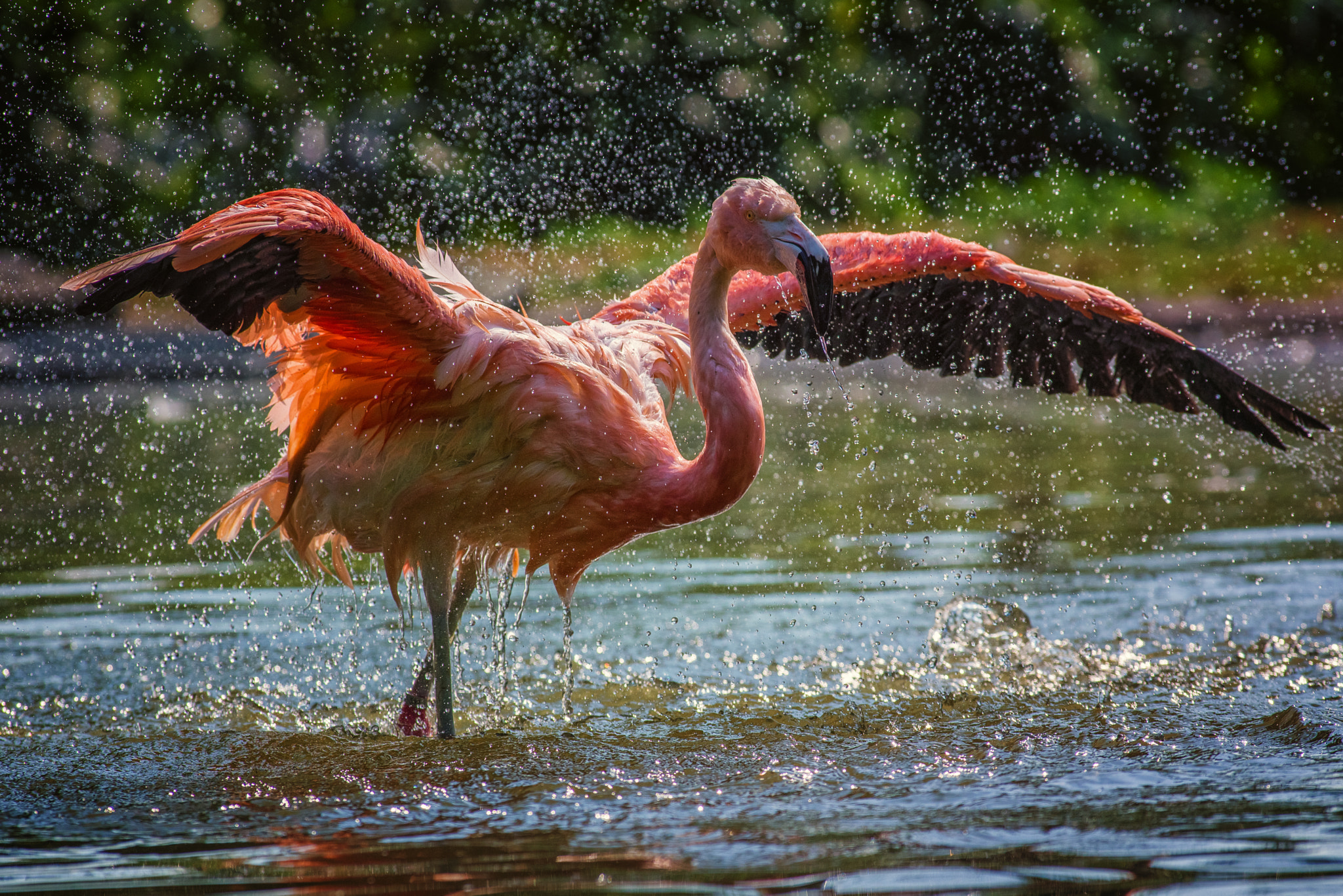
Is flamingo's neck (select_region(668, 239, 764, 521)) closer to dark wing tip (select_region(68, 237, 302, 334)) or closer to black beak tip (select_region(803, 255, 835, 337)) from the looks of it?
black beak tip (select_region(803, 255, 835, 337))

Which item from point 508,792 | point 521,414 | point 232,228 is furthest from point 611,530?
point 232,228

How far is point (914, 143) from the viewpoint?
63.4 ft

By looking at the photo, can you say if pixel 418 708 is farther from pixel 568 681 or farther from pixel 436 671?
pixel 568 681

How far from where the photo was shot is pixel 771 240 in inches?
173

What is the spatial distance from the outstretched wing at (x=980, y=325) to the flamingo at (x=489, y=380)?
0.05ft

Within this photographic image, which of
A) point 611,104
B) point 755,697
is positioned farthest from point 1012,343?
point 611,104

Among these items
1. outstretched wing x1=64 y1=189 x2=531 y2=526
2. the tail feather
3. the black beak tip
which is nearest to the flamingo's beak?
the black beak tip

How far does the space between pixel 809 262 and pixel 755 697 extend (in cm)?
185

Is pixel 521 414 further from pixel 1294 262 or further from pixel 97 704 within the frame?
pixel 1294 262

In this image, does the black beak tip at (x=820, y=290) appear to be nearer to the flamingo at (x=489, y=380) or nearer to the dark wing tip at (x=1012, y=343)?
the flamingo at (x=489, y=380)

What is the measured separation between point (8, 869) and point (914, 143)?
17.6 metres

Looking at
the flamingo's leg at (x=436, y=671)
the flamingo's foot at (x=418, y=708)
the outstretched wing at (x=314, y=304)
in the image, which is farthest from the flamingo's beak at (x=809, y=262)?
the flamingo's foot at (x=418, y=708)

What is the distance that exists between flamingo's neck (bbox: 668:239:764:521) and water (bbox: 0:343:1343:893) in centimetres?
86

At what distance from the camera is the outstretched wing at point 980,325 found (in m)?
5.39
